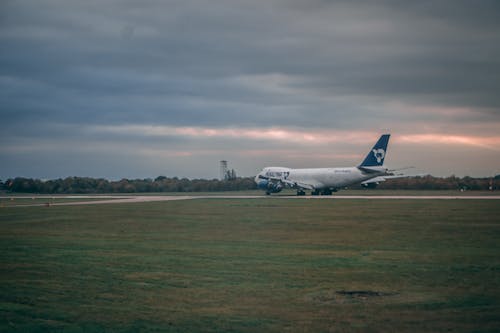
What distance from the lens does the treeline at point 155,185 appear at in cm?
10194

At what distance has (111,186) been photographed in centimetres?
11575

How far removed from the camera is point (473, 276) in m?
13.4

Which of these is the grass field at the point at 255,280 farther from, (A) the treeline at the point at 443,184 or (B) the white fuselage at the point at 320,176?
(A) the treeline at the point at 443,184

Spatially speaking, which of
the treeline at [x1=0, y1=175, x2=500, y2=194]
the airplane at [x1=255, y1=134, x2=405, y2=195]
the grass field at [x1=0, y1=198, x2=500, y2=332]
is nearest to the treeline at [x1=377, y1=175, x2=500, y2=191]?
the treeline at [x1=0, y1=175, x2=500, y2=194]

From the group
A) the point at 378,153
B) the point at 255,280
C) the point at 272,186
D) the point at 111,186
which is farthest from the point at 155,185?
the point at 255,280

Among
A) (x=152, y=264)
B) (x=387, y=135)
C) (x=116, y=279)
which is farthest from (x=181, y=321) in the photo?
(x=387, y=135)

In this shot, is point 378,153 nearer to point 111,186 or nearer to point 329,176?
point 329,176

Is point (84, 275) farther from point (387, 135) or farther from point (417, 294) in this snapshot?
point (387, 135)

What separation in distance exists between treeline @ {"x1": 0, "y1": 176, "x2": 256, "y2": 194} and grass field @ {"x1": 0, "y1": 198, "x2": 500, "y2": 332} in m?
90.6

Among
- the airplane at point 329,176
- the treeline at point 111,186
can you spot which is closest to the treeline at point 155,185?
the treeline at point 111,186

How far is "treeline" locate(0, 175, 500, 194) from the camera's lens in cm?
10194

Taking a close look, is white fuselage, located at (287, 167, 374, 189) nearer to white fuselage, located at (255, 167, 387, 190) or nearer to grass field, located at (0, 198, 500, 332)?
white fuselage, located at (255, 167, 387, 190)

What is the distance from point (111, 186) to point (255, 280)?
348 feet

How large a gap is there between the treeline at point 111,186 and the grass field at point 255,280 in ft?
297
